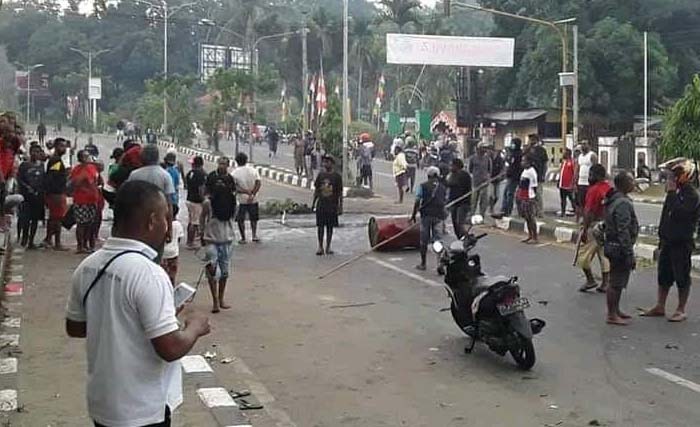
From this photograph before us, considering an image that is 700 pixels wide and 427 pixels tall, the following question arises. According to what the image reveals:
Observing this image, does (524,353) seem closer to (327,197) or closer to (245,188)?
(327,197)

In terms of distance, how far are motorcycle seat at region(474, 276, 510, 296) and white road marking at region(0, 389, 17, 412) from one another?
383cm

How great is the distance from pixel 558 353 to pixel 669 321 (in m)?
1.91

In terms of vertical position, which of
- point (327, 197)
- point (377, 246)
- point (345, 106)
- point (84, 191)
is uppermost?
point (345, 106)

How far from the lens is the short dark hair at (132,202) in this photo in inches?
132

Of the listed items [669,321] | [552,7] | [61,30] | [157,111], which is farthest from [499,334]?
[61,30]

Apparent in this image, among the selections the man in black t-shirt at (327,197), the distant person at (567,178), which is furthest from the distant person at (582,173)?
the man in black t-shirt at (327,197)

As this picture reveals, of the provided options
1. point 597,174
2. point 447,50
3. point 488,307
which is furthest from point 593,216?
point 447,50

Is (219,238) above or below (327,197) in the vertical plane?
below

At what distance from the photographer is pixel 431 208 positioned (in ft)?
43.0

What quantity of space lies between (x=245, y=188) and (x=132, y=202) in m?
12.5

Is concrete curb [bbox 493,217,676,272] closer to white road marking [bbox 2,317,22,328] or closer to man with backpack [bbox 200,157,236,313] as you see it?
man with backpack [bbox 200,157,236,313]

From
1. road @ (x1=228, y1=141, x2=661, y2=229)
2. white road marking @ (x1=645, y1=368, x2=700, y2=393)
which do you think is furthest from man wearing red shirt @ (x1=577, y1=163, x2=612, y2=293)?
road @ (x1=228, y1=141, x2=661, y2=229)

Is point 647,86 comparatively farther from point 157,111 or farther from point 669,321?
point 669,321

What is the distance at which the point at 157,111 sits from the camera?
56.3m
